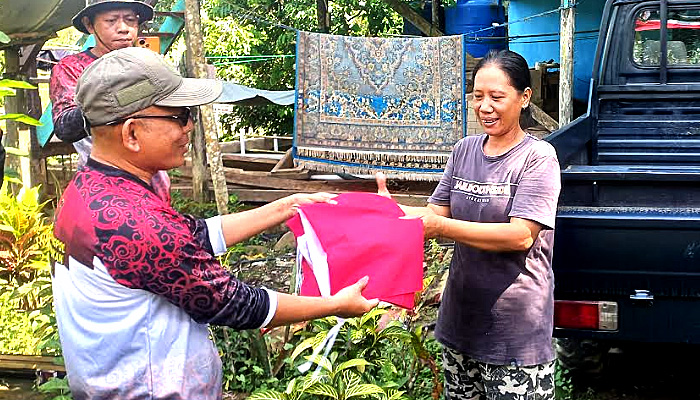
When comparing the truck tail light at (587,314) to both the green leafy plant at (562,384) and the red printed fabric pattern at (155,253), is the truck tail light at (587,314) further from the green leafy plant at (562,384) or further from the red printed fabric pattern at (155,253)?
the red printed fabric pattern at (155,253)

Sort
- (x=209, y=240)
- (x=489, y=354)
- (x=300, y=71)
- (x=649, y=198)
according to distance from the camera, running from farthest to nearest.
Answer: (x=300, y=71) → (x=649, y=198) → (x=489, y=354) → (x=209, y=240)

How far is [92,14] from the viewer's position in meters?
3.79

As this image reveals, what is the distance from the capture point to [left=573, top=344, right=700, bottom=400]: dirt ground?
181 inches

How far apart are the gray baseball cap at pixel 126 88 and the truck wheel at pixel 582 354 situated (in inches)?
121

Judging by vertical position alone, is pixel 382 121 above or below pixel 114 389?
above

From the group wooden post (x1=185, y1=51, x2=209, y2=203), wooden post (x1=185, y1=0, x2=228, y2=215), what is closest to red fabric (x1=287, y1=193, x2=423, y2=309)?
wooden post (x1=185, y1=0, x2=228, y2=215)

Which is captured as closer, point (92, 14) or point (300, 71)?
point (92, 14)

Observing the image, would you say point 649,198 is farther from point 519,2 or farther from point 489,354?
point 519,2

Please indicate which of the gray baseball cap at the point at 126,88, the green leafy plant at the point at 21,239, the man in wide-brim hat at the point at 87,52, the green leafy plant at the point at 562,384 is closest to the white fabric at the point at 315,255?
the gray baseball cap at the point at 126,88

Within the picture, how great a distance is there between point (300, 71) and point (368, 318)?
486cm

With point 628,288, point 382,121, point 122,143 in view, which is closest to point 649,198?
point 628,288

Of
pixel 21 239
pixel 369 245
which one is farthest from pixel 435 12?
pixel 369 245

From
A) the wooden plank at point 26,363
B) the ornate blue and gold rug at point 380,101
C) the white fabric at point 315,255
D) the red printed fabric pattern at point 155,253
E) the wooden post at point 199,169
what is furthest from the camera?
the wooden post at point 199,169

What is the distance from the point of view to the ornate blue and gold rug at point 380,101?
8.16m
